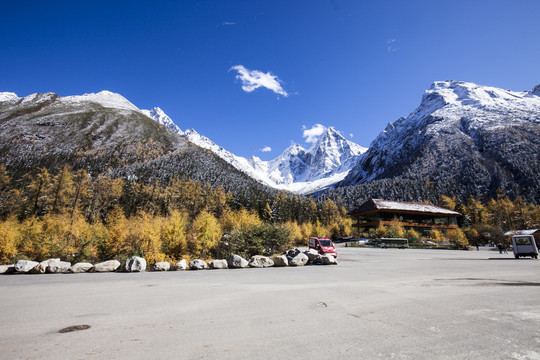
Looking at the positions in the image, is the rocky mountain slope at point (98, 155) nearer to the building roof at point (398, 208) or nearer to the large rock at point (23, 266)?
the building roof at point (398, 208)

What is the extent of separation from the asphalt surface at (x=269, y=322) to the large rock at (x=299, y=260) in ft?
28.2

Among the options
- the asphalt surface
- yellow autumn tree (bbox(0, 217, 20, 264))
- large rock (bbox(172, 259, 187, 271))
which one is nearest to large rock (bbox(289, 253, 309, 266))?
large rock (bbox(172, 259, 187, 271))

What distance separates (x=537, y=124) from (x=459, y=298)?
227m

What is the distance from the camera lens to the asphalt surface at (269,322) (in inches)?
146

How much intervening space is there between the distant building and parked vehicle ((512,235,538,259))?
114 feet

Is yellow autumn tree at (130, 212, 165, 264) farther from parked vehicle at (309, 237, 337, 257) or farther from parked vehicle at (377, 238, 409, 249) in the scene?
parked vehicle at (377, 238, 409, 249)

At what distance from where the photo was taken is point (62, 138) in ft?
591

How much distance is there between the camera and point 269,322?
5035 millimetres

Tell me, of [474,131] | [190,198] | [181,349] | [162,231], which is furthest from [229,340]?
[474,131]

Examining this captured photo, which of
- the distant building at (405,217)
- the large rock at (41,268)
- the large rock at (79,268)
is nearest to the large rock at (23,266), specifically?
the large rock at (41,268)

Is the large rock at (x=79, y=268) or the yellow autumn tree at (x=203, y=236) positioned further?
the yellow autumn tree at (x=203, y=236)

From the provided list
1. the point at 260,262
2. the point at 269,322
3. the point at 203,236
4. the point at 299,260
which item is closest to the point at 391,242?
the point at 299,260

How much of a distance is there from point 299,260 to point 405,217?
191ft

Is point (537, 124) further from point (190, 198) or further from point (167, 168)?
point (167, 168)
